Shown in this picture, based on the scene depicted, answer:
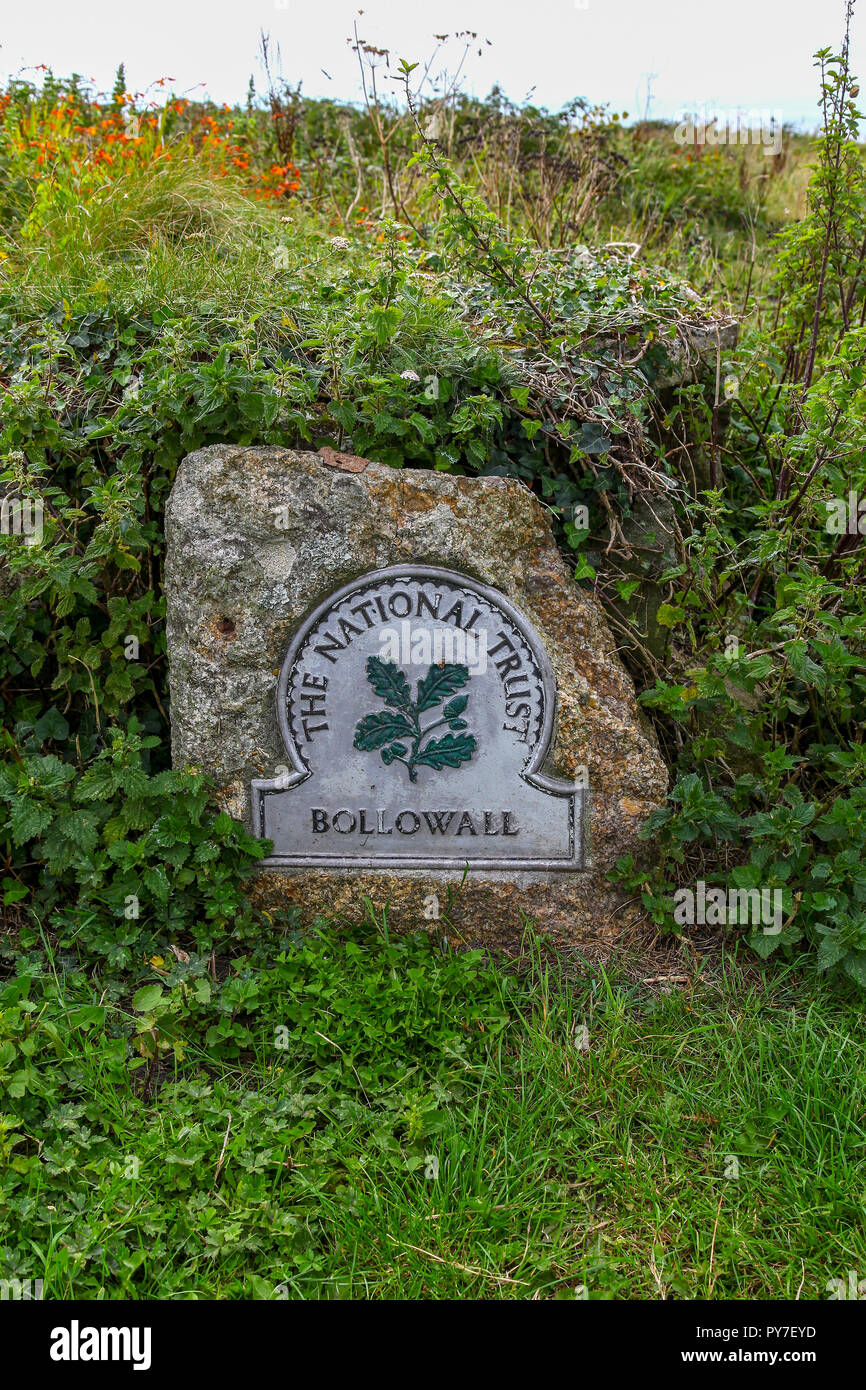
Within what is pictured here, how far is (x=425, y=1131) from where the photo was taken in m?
2.42

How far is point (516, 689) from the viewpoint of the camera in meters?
3.07

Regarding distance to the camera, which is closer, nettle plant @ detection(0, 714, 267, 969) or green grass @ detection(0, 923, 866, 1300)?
green grass @ detection(0, 923, 866, 1300)

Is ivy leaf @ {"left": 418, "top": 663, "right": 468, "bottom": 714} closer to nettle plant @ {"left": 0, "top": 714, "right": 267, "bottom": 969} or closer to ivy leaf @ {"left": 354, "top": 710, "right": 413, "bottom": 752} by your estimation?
ivy leaf @ {"left": 354, "top": 710, "right": 413, "bottom": 752}

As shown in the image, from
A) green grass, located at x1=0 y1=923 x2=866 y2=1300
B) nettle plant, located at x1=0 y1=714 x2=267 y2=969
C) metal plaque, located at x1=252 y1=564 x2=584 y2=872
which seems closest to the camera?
green grass, located at x1=0 y1=923 x2=866 y2=1300

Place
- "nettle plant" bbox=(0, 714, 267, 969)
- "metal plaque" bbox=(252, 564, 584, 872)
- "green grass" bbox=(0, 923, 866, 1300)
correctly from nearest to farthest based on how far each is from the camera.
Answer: "green grass" bbox=(0, 923, 866, 1300) → "nettle plant" bbox=(0, 714, 267, 969) → "metal plaque" bbox=(252, 564, 584, 872)

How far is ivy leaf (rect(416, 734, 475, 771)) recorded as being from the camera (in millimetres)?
3070

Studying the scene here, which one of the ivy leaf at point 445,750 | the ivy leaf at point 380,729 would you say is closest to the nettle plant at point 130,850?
the ivy leaf at point 380,729

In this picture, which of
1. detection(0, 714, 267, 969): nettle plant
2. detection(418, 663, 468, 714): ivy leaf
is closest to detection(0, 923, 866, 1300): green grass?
detection(0, 714, 267, 969): nettle plant

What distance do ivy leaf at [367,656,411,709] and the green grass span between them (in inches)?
26.7

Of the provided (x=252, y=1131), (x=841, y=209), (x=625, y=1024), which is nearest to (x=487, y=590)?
(x=625, y=1024)

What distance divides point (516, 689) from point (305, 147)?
589cm

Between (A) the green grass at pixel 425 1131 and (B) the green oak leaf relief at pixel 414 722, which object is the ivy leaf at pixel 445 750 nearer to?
(B) the green oak leaf relief at pixel 414 722

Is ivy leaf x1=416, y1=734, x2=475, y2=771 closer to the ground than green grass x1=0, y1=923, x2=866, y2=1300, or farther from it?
farther from it

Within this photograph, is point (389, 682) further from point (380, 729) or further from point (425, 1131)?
point (425, 1131)
